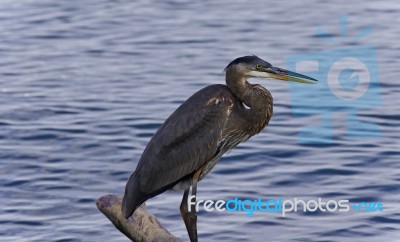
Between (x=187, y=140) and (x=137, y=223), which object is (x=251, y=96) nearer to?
(x=187, y=140)

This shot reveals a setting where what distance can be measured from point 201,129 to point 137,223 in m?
1.09

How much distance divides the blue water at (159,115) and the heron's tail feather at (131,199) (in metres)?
1.51

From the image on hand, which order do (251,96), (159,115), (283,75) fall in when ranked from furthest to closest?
Answer: 1. (159,115)
2. (251,96)
3. (283,75)

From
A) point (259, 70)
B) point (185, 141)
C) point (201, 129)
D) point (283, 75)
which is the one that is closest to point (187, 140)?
point (185, 141)

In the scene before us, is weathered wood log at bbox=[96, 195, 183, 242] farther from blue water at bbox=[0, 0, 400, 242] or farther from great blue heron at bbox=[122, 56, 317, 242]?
blue water at bbox=[0, 0, 400, 242]

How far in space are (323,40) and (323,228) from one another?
7.06m

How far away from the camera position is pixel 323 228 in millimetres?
10039

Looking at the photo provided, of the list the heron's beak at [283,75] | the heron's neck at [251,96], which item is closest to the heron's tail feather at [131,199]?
the heron's neck at [251,96]

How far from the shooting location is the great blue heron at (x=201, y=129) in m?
8.74

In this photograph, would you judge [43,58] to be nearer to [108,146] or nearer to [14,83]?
[14,83]

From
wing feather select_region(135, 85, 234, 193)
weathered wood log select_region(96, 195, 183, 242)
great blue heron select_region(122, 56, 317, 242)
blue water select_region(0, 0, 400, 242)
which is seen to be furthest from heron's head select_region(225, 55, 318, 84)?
blue water select_region(0, 0, 400, 242)

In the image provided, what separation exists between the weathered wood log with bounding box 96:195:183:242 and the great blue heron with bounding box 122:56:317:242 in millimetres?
386

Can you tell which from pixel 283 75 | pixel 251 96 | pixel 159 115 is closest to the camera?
pixel 283 75

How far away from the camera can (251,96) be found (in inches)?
352
